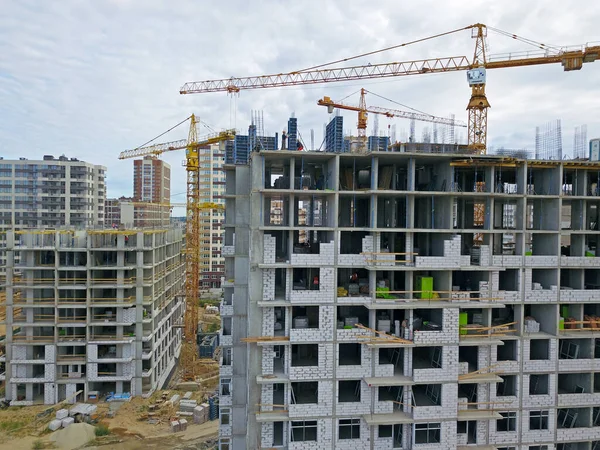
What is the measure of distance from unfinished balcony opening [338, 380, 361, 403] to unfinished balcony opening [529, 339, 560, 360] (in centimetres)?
933

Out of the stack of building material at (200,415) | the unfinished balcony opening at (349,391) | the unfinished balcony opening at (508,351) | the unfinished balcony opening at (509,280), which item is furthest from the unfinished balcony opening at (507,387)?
the stack of building material at (200,415)

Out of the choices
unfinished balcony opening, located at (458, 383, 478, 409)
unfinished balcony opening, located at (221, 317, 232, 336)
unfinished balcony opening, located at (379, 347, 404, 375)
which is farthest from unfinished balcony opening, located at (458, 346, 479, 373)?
unfinished balcony opening, located at (221, 317, 232, 336)

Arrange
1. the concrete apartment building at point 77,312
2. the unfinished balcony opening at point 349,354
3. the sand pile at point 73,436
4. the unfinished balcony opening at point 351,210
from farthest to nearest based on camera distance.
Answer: the concrete apartment building at point 77,312 → the sand pile at point 73,436 → the unfinished balcony opening at point 351,210 → the unfinished balcony opening at point 349,354

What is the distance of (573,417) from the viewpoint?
20844mm

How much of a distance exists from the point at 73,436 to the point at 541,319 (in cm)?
3362

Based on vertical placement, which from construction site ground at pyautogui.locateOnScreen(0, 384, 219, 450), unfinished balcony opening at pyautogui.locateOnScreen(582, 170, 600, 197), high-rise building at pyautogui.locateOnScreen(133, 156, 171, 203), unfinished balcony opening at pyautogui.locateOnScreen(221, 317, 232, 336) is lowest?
construction site ground at pyautogui.locateOnScreen(0, 384, 219, 450)

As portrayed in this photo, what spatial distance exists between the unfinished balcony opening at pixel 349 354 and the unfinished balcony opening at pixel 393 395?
174cm

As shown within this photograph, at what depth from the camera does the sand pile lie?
3025 cm

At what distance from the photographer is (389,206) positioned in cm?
2134

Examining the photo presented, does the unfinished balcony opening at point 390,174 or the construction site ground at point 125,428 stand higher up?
the unfinished balcony opening at point 390,174

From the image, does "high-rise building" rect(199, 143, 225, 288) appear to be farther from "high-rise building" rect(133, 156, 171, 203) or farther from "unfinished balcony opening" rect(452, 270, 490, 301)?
"unfinished balcony opening" rect(452, 270, 490, 301)

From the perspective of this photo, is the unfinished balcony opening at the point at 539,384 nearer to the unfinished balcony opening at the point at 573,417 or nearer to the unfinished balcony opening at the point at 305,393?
the unfinished balcony opening at the point at 573,417

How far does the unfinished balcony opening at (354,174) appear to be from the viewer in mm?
20150

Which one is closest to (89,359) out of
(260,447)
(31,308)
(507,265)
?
(31,308)
